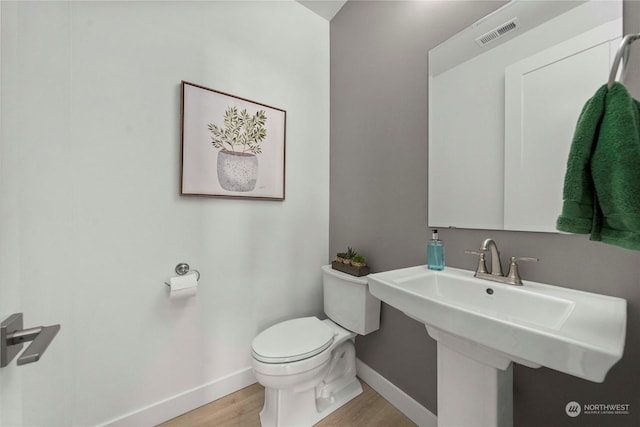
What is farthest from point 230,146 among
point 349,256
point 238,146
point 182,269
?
point 349,256

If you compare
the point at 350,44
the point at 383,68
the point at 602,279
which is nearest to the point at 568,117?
the point at 602,279

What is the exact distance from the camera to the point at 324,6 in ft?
5.67

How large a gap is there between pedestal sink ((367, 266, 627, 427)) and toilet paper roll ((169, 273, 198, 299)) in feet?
2.99

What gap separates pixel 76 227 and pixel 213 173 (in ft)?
2.06

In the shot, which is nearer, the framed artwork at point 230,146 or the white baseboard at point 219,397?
the white baseboard at point 219,397

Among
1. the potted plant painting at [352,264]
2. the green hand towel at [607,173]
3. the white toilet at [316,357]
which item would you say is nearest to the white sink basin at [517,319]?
the green hand towel at [607,173]

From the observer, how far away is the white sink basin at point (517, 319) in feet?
1.52

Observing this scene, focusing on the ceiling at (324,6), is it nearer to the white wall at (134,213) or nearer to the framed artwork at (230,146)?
the white wall at (134,213)

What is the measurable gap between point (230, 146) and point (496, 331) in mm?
1433

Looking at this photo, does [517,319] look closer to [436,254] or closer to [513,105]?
[436,254]

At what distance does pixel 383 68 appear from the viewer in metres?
1.45

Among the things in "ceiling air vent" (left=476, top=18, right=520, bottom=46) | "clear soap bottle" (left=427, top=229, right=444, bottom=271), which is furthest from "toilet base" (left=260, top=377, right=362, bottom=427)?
"ceiling air vent" (left=476, top=18, right=520, bottom=46)

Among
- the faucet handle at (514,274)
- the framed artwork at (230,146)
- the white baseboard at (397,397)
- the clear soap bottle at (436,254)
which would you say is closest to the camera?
the faucet handle at (514,274)

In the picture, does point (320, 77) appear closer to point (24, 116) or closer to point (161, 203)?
point (161, 203)
